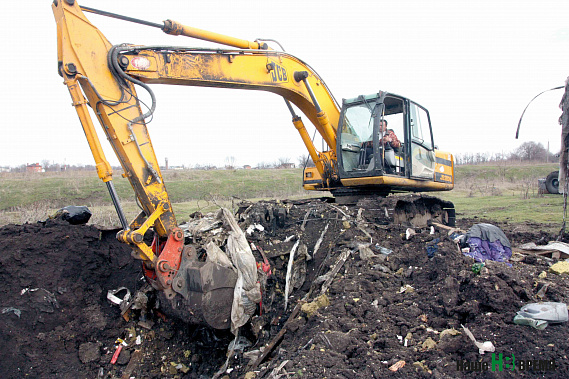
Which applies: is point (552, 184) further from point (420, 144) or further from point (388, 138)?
point (388, 138)

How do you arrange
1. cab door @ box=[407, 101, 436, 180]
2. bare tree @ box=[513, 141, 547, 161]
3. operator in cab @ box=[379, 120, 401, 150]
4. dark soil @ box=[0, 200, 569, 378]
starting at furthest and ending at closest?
bare tree @ box=[513, 141, 547, 161] < cab door @ box=[407, 101, 436, 180] < operator in cab @ box=[379, 120, 401, 150] < dark soil @ box=[0, 200, 569, 378]

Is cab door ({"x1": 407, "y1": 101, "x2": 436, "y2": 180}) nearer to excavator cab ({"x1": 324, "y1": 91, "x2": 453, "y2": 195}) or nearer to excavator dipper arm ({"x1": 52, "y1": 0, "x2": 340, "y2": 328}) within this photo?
excavator cab ({"x1": 324, "y1": 91, "x2": 453, "y2": 195})

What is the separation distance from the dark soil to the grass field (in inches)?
207

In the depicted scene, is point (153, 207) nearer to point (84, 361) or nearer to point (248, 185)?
point (84, 361)

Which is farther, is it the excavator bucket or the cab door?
the cab door

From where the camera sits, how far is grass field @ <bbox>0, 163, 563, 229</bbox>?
504 inches

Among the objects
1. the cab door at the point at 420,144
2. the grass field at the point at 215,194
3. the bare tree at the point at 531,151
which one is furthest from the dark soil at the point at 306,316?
the bare tree at the point at 531,151

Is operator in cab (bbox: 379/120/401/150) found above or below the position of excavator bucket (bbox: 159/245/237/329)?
above

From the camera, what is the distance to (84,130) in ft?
13.4

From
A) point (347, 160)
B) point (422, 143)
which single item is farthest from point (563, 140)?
point (347, 160)

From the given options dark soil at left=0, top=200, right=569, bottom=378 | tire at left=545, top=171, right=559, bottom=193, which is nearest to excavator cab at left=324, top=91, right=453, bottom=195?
dark soil at left=0, top=200, right=569, bottom=378

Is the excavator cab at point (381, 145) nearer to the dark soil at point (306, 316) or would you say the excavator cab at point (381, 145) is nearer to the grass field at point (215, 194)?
the dark soil at point (306, 316)

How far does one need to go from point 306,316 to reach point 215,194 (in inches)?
685

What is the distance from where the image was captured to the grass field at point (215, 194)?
1279 cm
